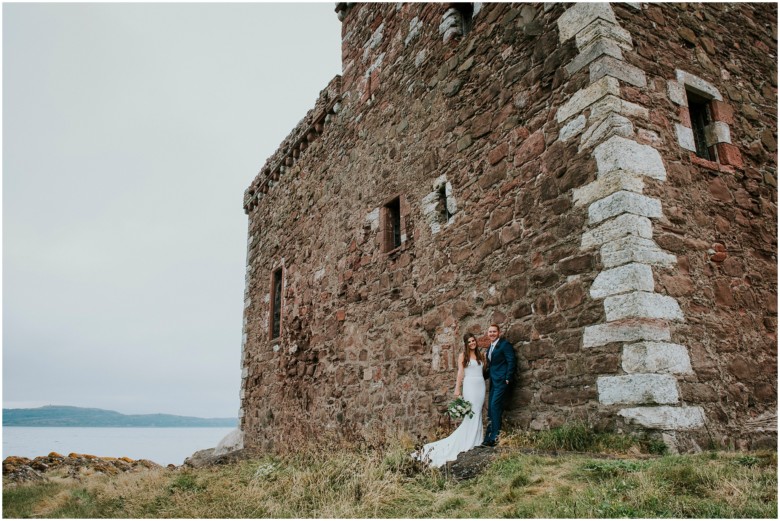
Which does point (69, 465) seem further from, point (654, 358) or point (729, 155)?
point (729, 155)

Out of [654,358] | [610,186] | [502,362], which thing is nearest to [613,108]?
[610,186]

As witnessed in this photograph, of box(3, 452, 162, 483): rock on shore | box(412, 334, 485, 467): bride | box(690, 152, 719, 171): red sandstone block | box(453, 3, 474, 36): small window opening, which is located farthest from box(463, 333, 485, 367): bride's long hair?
box(3, 452, 162, 483): rock on shore

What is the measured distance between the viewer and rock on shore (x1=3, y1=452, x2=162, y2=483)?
11.8 m

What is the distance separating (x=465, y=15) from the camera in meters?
7.56

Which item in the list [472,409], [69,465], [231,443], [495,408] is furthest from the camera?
[69,465]

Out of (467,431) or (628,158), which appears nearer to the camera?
(628,158)

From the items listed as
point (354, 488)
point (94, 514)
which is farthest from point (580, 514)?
point (94, 514)

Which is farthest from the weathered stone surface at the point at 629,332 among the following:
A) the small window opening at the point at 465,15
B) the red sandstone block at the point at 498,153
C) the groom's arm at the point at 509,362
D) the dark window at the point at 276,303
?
the dark window at the point at 276,303

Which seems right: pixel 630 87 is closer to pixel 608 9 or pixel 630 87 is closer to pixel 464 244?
pixel 608 9

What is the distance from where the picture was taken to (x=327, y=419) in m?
9.03

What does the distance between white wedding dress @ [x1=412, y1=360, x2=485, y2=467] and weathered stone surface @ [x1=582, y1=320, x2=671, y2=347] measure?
1532mm

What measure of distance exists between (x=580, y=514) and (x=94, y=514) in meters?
4.53

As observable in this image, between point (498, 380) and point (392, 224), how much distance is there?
3.37 meters

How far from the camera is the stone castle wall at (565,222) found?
5039mm
